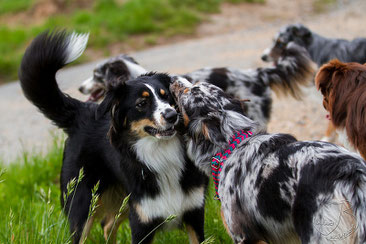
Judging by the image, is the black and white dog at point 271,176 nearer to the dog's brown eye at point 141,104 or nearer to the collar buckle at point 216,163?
the collar buckle at point 216,163

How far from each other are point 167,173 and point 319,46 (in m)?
4.24

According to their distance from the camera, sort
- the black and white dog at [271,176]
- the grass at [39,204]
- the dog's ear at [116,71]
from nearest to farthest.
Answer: the black and white dog at [271,176] < the grass at [39,204] < the dog's ear at [116,71]

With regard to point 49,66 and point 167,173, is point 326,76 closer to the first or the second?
point 167,173

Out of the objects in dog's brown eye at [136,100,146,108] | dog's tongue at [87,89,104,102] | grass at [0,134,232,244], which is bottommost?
grass at [0,134,232,244]

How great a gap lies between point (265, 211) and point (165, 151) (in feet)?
3.67

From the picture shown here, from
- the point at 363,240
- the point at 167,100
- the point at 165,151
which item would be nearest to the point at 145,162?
the point at 165,151

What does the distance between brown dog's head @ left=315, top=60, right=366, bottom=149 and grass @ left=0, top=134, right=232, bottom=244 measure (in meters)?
1.37

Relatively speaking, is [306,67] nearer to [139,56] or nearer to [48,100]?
[48,100]

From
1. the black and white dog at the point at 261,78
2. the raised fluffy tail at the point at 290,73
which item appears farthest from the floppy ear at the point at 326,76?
the raised fluffy tail at the point at 290,73

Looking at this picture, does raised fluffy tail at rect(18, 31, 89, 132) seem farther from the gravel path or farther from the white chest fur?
the gravel path

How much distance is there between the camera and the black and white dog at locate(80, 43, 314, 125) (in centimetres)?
544

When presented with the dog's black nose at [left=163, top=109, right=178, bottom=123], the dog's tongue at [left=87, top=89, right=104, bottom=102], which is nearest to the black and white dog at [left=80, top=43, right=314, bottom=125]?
the dog's tongue at [left=87, top=89, right=104, bottom=102]

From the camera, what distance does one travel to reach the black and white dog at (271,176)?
7.72 feet

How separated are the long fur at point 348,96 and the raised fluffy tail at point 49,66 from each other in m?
2.10
